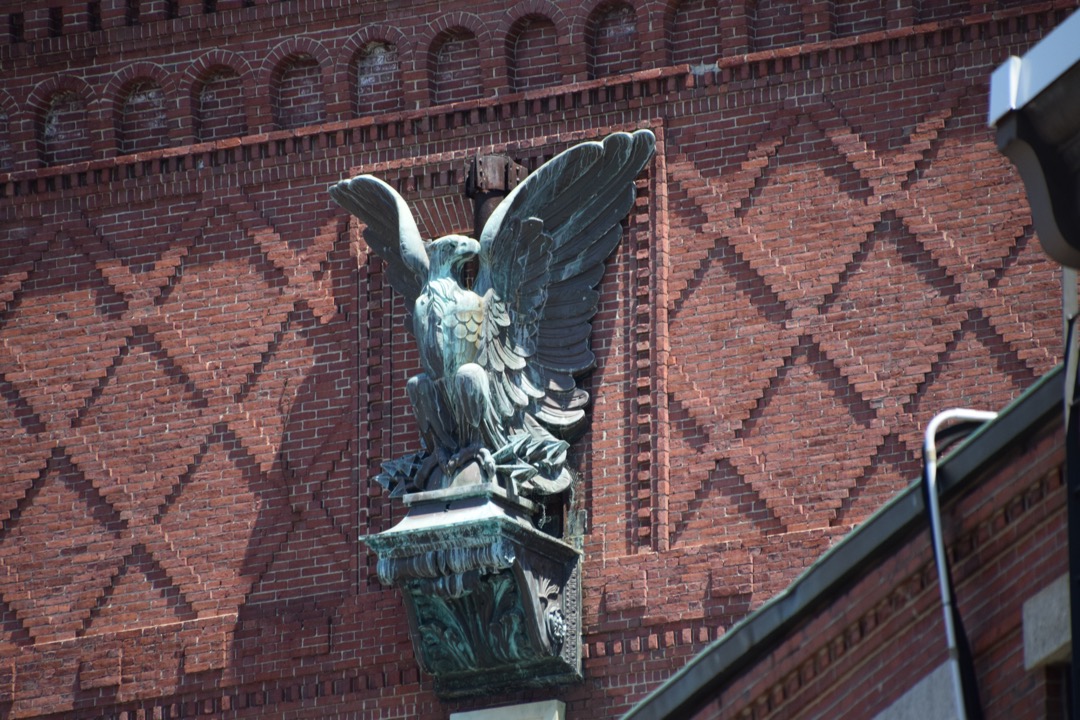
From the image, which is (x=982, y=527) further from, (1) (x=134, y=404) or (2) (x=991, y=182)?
(1) (x=134, y=404)

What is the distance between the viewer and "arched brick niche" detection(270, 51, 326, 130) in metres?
25.2

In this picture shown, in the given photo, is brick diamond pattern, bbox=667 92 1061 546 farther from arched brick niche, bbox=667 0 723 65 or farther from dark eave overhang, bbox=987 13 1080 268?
dark eave overhang, bbox=987 13 1080 268

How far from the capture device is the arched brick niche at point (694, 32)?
23984 mm

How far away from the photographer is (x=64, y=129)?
85.1 feet

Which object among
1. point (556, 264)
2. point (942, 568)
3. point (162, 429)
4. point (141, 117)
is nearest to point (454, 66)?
point (556, 264)

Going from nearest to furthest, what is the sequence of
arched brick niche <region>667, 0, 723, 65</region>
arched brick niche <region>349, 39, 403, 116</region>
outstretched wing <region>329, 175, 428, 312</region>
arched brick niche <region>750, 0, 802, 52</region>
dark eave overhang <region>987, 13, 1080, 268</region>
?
1. dark eave overhang <region>987, 13, 1080, 268</region>
2. outstretched wing <region>329, 175, 428, 312</region>
3. arched brick niche <region>750, 0, 802, 52</region>
4. arched brick niche <region>667, 0, 723, 65</region>
5. arched brick niche <region>349, 39, 403, 116</region>

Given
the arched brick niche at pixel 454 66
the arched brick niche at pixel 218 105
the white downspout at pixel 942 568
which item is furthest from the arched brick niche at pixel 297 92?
the white downspout at pixel 942 568

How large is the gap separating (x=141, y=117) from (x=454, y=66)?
9.27 ft

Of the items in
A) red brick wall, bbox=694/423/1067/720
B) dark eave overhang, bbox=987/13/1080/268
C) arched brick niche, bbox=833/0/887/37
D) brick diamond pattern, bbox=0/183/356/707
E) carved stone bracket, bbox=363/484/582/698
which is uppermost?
arched brick niche, bbox=833/0/887/37

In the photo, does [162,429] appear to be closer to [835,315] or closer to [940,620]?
[835,315]

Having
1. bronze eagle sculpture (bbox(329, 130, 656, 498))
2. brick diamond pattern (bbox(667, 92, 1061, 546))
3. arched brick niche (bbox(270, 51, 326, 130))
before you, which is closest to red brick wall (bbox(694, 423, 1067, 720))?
brick diamond pattern (bbox(667, 92, 1061, 546))

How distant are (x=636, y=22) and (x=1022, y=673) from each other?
10797mm

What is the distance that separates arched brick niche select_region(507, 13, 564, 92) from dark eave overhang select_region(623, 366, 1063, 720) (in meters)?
8.74

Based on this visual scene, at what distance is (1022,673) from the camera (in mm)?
14391
